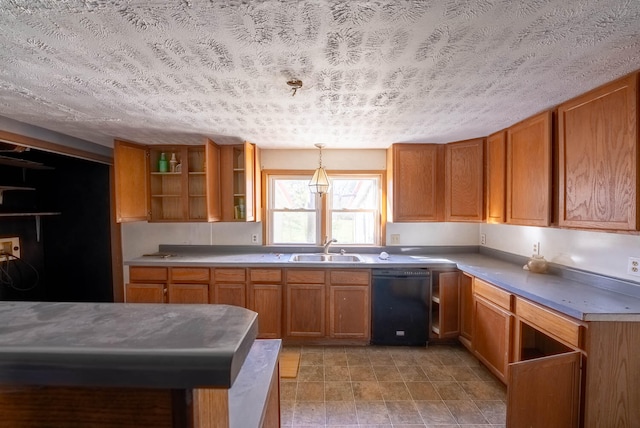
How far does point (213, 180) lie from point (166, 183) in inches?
27.7

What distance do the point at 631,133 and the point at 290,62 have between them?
72.6 inches

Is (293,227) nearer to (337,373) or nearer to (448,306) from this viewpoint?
(337,373)

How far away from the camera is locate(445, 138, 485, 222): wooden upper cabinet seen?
2943 millimetres

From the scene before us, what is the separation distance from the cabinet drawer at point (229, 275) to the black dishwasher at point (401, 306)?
1.37 m

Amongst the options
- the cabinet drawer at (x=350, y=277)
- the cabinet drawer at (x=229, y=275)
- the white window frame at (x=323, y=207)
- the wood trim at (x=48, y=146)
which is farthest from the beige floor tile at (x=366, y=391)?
the wood trim at (x=48, y=146)

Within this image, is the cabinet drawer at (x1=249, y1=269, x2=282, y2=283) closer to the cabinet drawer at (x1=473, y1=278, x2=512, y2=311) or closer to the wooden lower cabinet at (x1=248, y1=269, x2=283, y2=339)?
the wooden lower cabinet at (x1=248, y1=269, x2=283, y2=339)

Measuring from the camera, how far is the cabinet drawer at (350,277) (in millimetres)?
2922

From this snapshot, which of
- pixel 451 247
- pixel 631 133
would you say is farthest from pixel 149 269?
pixel 631 133

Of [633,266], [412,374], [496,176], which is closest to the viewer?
[633,266]

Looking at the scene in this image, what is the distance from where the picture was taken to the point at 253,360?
1071 millimetres

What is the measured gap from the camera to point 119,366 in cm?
39

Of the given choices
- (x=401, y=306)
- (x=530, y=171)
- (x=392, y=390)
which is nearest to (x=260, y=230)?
(x=401, y=306)

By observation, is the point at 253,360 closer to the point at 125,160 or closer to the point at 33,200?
the point at 125,160

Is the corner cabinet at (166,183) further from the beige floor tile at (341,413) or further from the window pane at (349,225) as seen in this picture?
the beige floor tile at (341,413)
